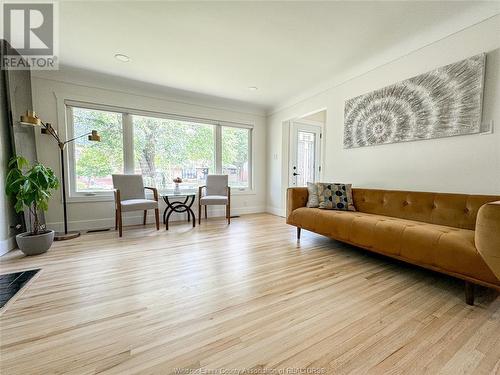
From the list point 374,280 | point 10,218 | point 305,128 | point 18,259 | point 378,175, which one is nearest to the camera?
point 374,280

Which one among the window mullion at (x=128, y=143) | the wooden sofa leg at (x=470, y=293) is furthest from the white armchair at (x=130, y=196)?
the wooden sofa leg at (x=470, y=293)

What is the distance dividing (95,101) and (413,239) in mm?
4453

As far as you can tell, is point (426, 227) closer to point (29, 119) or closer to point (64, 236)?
point (64, 236)

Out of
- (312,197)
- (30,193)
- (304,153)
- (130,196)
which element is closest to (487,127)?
(312,197)

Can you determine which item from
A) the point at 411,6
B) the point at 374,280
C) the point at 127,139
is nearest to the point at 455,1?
the point at 411,6

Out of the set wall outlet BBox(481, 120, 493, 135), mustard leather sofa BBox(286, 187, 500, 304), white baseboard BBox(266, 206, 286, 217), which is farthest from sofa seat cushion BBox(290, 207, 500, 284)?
white baseboard BBox(266, 206, 286, 217)

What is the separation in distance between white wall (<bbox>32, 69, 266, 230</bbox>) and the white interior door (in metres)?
1.32

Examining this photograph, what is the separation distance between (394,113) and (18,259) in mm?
4391

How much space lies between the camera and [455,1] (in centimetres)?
176

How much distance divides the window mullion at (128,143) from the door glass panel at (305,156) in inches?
126

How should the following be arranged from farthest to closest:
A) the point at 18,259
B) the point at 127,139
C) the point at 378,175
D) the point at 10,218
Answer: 1. the point at 127,139
2. the point at 378,175
3. the point at 10,218
4. the point at 18,259

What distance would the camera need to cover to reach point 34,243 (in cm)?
225

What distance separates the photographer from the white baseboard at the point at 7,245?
88.3 inches

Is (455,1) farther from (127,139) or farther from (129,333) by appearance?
(127,139)
